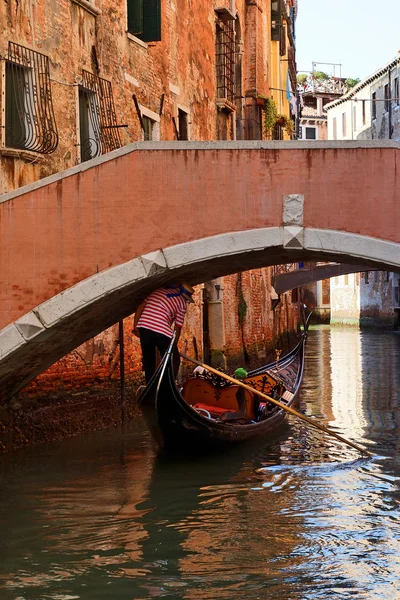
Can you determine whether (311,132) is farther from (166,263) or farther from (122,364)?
(166,263)

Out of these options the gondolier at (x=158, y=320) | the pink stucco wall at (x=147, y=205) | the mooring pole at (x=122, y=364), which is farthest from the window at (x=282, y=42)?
the pink stucco wall at (x=147, y=205)

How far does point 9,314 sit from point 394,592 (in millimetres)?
2927

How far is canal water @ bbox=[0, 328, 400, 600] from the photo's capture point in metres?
4.66

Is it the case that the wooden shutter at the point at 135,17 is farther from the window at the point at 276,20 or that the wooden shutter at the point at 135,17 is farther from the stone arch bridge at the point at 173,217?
the window at the point at 276,20

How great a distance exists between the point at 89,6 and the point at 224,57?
5.11 metres

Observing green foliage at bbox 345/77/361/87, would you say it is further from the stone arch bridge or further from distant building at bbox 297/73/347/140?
the stone arch bridge

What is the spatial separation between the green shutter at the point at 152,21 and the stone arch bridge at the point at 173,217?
3.85 meters

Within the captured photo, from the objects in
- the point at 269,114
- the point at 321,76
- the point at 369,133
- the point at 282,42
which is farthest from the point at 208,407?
the point at 321,76

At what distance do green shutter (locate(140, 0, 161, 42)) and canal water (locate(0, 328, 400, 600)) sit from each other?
3516 mm

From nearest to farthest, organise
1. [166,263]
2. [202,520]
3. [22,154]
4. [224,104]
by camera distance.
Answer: [202,520] < [166,263] < [22,154] < [224,104]

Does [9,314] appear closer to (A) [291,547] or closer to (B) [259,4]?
(A) [291,547]

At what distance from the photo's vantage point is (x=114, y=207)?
6484 mm

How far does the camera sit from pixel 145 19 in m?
10.0

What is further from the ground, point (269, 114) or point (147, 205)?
point (269, 114)
